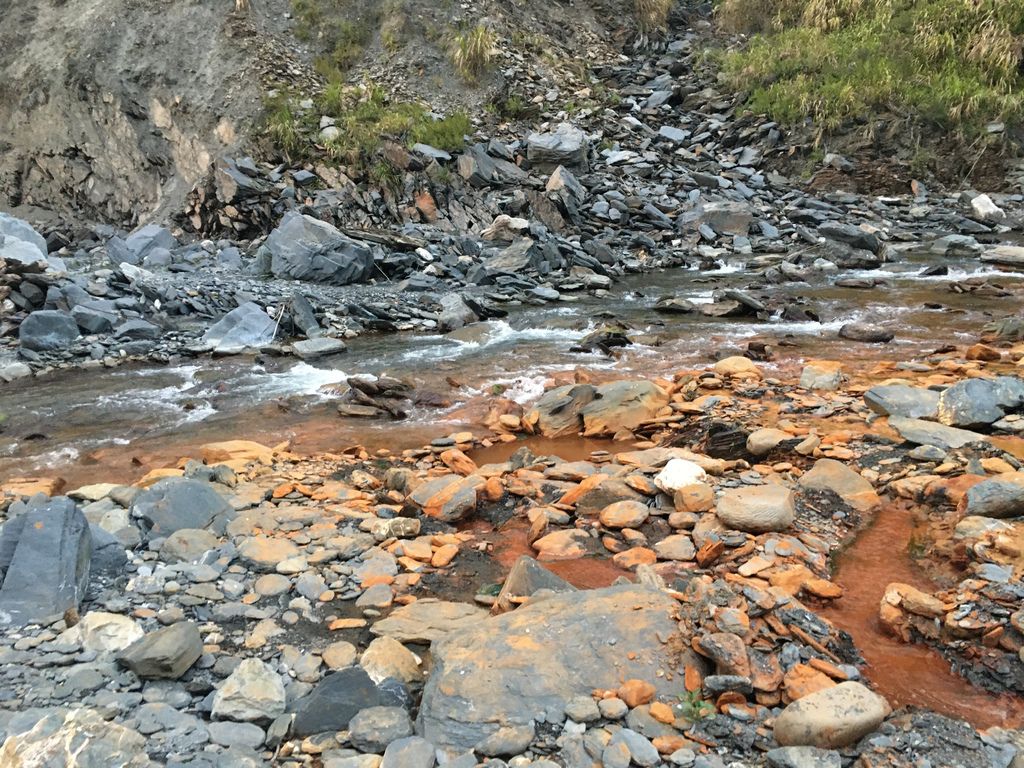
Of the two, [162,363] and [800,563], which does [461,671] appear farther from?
[162,363]

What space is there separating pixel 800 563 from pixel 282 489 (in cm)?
335

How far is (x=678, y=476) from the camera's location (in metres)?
4.67

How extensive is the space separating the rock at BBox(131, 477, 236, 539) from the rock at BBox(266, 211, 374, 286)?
7899mm

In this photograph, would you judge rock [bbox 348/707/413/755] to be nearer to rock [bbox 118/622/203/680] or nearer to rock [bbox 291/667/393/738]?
rock [bbox 291/667/393/738]

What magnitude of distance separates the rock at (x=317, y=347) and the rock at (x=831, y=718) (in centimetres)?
786

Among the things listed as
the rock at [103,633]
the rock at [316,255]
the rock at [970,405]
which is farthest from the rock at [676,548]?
the rock at [316,255]

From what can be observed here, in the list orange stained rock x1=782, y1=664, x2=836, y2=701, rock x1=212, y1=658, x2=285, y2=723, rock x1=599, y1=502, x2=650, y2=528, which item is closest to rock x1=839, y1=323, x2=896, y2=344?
rock x1=599, y1=502, x2=650, y2=528

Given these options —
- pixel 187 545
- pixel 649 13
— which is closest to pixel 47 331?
pixel 187 545

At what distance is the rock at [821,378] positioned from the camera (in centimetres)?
680

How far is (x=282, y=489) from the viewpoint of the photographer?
511cm

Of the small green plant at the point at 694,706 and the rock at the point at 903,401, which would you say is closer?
the small green plant at the point at 694,706

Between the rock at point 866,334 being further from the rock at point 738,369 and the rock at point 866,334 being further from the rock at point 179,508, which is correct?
the rock at point 179,508

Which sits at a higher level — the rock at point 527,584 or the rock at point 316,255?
the rock at point 527,584

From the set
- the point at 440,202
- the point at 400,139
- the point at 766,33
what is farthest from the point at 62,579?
the point at 766,33
